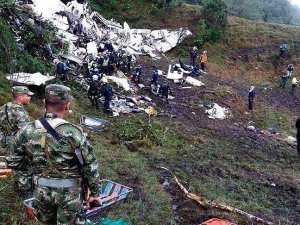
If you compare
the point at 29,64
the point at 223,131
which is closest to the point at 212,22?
the point at 223,131

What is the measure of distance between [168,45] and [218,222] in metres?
21.6

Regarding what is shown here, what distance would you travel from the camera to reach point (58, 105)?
317 centimetres

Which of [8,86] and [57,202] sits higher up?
[57,202]

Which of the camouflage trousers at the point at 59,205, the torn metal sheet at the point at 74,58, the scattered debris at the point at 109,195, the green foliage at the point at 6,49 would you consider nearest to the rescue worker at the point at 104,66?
the torn metal sheet at the point at 74,58

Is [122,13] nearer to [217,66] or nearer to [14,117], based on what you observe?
[217,66]

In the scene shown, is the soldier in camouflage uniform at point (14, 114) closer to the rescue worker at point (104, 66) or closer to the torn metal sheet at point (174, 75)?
the rescue worker at point (104, 66)

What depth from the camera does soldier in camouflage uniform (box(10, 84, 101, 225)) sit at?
3.19 meters

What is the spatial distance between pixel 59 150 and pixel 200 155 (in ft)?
25.8

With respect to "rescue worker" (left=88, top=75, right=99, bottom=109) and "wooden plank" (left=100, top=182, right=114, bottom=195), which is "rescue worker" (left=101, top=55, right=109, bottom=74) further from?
"wooden plank" (left=100, top=182, right=114, bottom=195)

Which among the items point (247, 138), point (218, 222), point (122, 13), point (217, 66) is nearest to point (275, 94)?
point (217, 66)

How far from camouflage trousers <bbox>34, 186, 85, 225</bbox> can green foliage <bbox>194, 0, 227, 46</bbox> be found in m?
24.9

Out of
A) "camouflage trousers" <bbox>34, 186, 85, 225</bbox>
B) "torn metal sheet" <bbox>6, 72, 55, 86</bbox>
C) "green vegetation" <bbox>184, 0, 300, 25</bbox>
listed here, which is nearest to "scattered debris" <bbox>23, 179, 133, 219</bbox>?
"camouflage trousers" <bbox>34, 186, 85, 225</bbox>

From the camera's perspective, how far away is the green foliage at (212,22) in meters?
27.7

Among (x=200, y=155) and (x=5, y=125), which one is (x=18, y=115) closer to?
(x=5, y=125)
